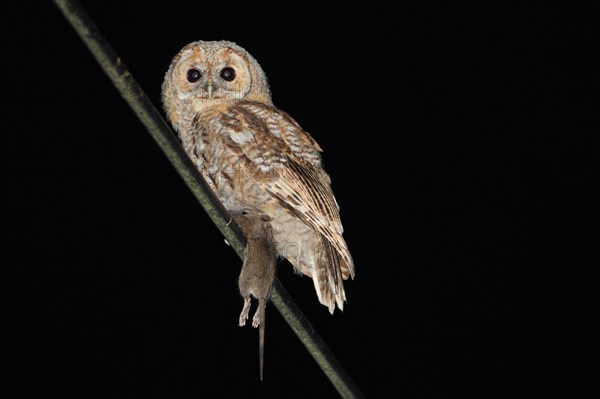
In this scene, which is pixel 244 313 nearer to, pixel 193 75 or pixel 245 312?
pixel 245 312

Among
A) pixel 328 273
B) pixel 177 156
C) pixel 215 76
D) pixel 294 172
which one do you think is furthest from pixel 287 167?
pixel 177 156

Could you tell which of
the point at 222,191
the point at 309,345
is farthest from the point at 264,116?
the point at 309,345

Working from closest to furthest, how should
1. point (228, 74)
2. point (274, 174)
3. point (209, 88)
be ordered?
point (274, 174) → point (209, 88) → point (228, 74)

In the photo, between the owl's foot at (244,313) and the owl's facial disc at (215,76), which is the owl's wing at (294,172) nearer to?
the owl's facial disc at (215,76)

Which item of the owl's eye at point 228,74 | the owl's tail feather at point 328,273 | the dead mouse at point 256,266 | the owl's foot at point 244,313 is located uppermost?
the owl's eye at point 228,74

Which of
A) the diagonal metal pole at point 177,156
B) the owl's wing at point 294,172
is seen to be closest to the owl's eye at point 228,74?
the owl's wing at point 294,172

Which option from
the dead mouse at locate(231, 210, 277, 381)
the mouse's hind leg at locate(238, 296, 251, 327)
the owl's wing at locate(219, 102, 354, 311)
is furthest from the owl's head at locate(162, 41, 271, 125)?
the mouse's hind leg at locate(238, 296, 251, 327)

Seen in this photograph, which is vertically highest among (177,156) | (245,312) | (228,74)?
(177,156)
